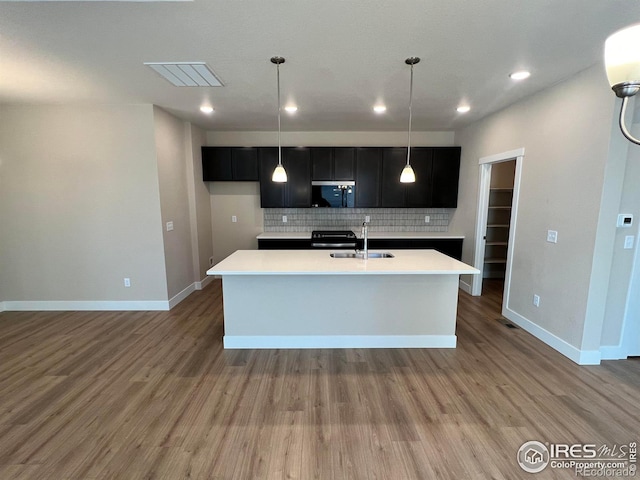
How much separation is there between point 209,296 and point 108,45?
317 cm

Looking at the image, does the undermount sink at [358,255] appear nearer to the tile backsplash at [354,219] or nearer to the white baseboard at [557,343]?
the white baseboard at [557,343]

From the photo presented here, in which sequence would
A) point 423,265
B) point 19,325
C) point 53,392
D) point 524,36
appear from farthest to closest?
point 19,325 < point 423,265 < point 53,392 < point 524,36

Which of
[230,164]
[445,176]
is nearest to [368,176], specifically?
[445,176]

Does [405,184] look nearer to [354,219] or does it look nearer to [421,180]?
[421,180]

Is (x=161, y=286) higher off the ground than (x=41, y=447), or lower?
higher

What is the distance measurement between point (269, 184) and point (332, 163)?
1.09m

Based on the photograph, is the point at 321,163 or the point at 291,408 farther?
the point at 321,163

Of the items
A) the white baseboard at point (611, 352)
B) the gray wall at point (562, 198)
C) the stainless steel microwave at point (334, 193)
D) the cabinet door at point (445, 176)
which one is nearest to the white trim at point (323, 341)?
the gray wall at point (562, 198)

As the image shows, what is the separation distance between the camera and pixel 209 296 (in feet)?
14.0

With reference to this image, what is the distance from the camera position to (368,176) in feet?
15.1

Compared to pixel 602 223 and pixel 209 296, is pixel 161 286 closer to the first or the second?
pixel 209 296

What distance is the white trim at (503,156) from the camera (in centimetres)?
322

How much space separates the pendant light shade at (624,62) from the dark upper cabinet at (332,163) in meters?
3.64

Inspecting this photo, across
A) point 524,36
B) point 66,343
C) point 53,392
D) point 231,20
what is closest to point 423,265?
point 524,36
